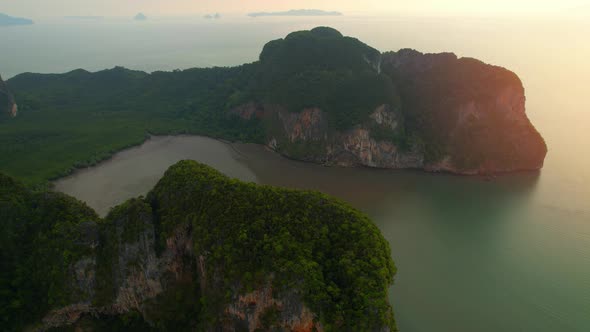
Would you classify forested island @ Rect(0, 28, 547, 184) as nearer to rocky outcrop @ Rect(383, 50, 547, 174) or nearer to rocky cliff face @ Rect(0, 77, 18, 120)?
rocky outcrop @ Rect(383, 50, 547, 174)

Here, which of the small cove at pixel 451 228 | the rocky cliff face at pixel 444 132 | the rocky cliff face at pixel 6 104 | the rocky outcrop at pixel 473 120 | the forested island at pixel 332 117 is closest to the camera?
the small cove at pixel 451 228

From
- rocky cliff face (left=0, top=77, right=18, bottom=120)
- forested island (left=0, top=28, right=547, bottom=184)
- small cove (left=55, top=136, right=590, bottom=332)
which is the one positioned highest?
rocky cliff face (left=0, top=77, right=18, bottom=120)

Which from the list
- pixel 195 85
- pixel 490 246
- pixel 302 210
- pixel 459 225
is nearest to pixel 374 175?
pixel 459 225

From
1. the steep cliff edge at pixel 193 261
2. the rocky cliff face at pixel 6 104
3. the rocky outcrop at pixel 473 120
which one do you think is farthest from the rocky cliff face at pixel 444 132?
the rocky cliff face at pixel 6 104

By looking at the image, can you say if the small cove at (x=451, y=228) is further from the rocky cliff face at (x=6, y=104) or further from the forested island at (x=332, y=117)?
the rocky cliff face at (x=6, y=104)

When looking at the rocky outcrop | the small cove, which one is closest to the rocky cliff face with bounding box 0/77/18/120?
the small cove

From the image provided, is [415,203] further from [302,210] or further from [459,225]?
[302,210]
